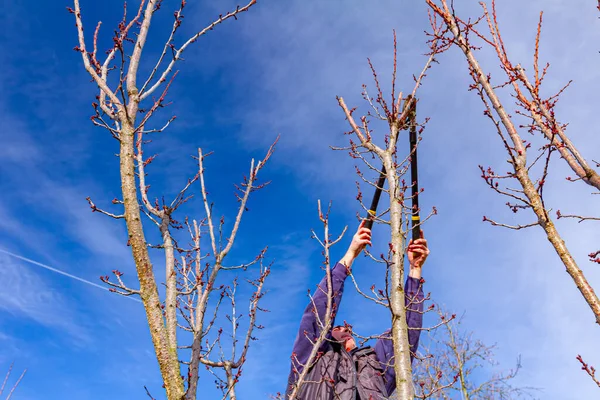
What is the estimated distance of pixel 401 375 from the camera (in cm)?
348

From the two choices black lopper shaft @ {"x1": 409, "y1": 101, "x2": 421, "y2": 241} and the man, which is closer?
the man

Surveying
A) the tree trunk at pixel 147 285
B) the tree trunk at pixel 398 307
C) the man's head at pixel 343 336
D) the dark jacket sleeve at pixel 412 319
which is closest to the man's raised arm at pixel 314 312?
the man's head at pixel 343 336

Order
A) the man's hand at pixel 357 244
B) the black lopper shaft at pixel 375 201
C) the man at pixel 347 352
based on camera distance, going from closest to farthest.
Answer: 1. the man at pixel 347 352
2. the man's hand at pixel 357 244
3. the black lopper shaft at pixel 375 201

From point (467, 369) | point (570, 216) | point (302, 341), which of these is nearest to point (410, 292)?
point (302, 341)

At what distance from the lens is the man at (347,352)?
3.95m

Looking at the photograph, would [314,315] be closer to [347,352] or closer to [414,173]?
[347,352]

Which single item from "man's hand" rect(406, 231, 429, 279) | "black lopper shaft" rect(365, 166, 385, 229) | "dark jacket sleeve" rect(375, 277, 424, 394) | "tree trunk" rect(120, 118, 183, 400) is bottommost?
"tree trunk" rect(120, 118, 183, 400)

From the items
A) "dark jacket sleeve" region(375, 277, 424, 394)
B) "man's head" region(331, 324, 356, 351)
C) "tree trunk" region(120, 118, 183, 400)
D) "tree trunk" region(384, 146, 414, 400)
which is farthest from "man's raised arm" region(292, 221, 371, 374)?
"tree trunk" region(120, 118, 183, 400)

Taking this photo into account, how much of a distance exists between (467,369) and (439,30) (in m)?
14.6

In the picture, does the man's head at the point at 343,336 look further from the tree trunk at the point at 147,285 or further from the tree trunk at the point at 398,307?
the tree trunk at the point at 147,285

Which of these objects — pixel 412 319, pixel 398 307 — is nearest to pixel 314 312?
pixel 398 307

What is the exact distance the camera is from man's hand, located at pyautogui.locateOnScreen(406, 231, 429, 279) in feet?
14.8

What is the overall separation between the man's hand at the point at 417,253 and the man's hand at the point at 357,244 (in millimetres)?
460

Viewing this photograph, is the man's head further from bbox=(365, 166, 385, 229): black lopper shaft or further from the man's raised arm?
bbox=(365, 166, 385, 229): black lopper shaft
